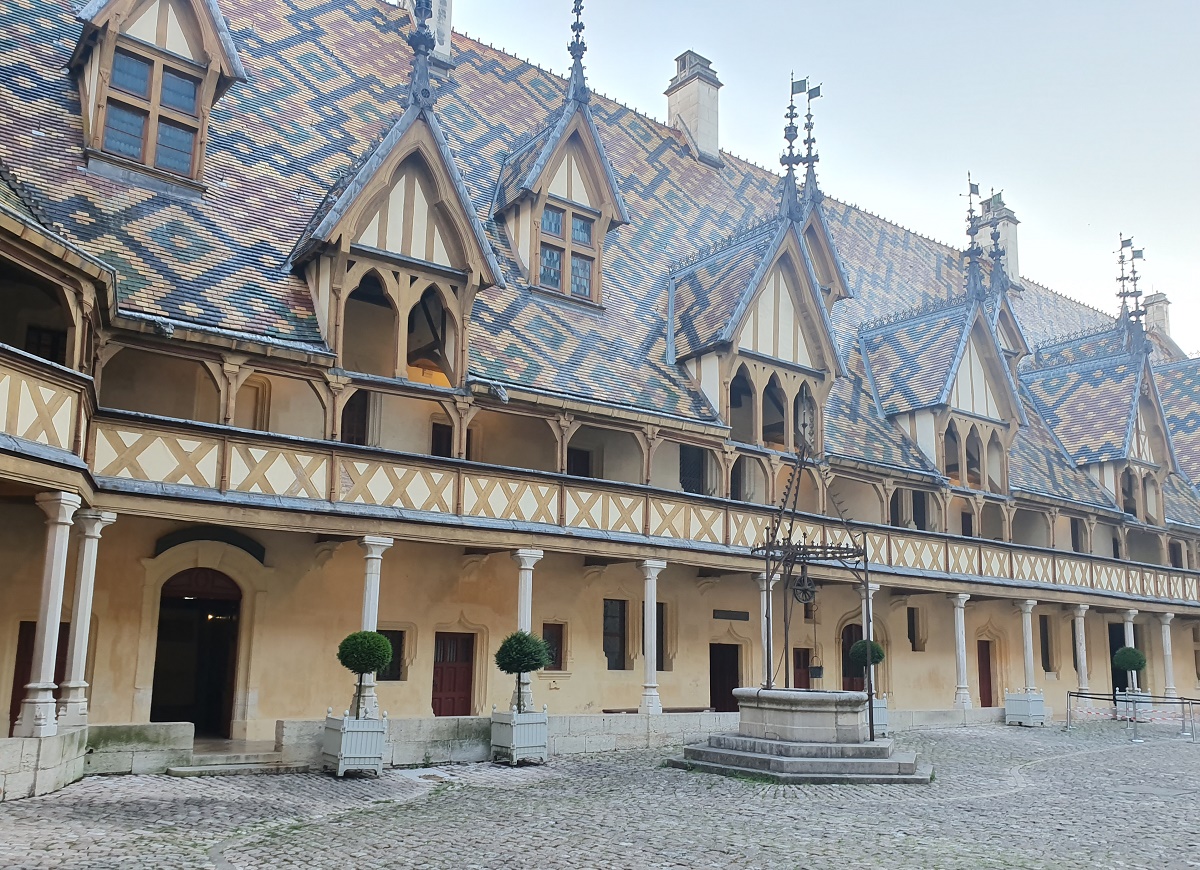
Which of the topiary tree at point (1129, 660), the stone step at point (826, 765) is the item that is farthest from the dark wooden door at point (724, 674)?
the topiary tree at point (1129, 660)

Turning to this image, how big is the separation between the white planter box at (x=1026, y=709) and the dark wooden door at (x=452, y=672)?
1373 centimetres

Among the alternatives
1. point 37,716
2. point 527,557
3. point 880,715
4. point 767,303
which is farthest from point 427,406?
point 880,715

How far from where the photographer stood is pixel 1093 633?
112ft

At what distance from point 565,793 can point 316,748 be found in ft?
13.3

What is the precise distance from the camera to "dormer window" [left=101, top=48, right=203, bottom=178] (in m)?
18.2

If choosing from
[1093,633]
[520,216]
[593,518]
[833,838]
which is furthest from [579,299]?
[1093,633]

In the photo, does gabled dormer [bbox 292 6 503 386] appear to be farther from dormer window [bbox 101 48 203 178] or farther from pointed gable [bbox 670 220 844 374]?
pointed gable [bbox 670 220 844 374]

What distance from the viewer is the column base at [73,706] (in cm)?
1354

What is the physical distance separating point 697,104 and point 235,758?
23.9 meters

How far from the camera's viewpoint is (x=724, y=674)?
82.8 feet

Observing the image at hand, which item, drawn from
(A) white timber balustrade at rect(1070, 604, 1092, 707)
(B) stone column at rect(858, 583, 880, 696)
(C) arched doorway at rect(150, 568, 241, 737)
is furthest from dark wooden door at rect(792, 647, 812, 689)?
(C) arched doorway at rect(150, 568, 241, 737)

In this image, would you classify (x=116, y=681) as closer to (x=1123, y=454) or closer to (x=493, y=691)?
(x=493, y=691)

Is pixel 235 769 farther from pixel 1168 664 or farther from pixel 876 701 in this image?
pixel 1168 664

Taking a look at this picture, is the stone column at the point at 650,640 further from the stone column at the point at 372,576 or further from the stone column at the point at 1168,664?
the stone column at the point at 1168,664
